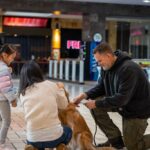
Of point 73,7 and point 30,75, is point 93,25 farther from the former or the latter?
point 30,75

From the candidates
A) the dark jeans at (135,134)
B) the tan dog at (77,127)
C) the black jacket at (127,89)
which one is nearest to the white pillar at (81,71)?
the black jacket at (127,89)

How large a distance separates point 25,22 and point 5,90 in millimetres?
22045

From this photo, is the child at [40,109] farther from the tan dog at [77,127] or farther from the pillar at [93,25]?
the pillar at [93,25]

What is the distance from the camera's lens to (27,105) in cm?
386

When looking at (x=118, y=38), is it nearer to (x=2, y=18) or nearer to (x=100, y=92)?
(x=2, y=18)

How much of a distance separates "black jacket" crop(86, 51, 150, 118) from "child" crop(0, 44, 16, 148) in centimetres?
117

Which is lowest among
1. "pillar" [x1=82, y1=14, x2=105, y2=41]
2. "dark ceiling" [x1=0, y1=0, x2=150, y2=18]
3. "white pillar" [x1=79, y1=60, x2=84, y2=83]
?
"white pillar" [x1=79, y1=60, x2=84, y2=83]

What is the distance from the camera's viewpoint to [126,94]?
15.1 ft

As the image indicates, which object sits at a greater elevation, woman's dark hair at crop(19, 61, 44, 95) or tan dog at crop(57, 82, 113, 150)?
woman's dark hair at crop(19, 61, 44, 95)

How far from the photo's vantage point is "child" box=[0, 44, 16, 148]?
5.14 m

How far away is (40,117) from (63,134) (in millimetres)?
274

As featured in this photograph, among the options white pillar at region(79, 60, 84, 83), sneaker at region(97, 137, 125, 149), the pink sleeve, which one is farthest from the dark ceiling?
sneaker at region(97, 137, 125, 149)

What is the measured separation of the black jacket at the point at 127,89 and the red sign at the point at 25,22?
22053mm

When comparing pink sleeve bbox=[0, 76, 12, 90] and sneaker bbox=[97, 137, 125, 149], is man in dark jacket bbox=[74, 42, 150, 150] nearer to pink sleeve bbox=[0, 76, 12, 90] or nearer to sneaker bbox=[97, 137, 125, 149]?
sneaker bbox=[97, 137, 125, 149]
